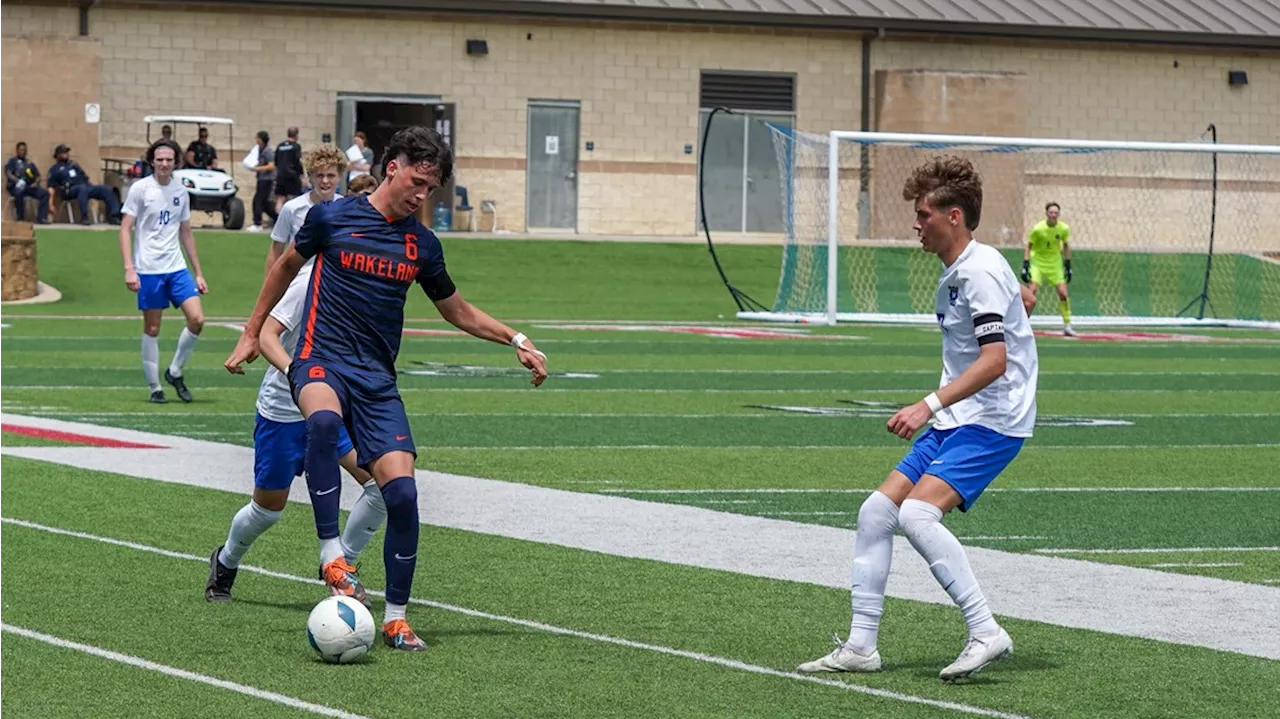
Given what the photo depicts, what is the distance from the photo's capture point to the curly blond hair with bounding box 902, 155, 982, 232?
293 inches

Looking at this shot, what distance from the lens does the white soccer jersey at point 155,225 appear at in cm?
1728

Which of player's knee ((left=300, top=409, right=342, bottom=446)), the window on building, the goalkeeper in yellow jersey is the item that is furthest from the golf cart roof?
player's knee ((left=300, top=409, right=342, bottom=446))

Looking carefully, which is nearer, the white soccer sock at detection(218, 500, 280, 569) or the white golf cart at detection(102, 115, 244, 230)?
the white soccer sock at detection(218, 500, 280, 569)

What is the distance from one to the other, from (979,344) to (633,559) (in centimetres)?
320

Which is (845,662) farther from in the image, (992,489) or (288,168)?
(288,168)

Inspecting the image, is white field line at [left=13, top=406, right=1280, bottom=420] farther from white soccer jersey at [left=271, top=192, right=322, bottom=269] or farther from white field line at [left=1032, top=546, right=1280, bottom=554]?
white field line at [left=1032, top=546, right=1280, bottom=554]

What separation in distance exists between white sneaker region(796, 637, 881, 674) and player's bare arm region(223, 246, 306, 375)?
8.12 feet

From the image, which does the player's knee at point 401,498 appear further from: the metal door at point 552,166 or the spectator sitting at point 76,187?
the metal door at point 552,166

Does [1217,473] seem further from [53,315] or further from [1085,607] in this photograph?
[53,315]

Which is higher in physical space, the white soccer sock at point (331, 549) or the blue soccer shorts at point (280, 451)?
the blue soccer shorts at point (280, 451)

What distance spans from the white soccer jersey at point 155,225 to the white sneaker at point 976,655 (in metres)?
11.2

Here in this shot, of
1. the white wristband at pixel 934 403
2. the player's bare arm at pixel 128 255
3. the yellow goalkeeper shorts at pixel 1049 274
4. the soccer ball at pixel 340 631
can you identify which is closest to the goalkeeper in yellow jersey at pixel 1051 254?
the yellow goalkeeper shorts at pixel 1049 274

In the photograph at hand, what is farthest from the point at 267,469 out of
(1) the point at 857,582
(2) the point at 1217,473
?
(2) the point at 1217,473

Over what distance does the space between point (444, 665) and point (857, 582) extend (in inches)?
58.8
